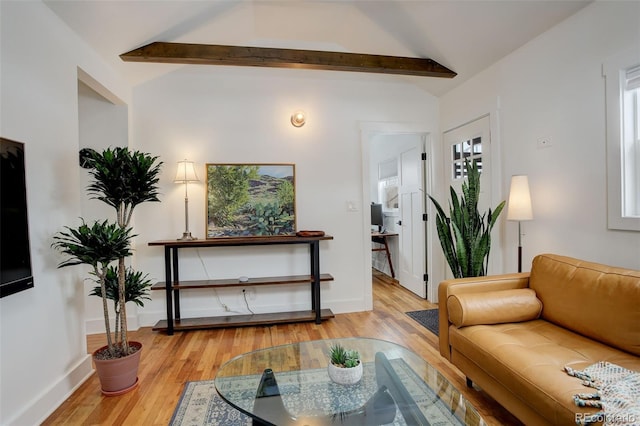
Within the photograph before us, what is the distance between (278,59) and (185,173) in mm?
1448

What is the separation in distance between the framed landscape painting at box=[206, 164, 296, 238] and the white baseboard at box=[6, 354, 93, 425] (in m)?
1.55

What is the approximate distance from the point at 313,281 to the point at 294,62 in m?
2.20

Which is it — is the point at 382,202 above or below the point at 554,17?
below

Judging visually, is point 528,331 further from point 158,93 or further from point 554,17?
point 158,93

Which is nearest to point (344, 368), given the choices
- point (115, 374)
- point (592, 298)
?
point (592, 298)

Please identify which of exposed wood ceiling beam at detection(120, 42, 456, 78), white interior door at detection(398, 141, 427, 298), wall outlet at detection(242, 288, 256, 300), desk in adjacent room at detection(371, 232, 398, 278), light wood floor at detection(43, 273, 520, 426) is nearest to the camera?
light wood floor at detection(43, 273, 520, 426)

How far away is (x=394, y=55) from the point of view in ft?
10.9

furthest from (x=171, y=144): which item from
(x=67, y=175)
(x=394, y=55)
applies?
(x=394, y=55)

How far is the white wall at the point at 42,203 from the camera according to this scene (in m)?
Answer: 1.72

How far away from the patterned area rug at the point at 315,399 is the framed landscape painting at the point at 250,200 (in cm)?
184

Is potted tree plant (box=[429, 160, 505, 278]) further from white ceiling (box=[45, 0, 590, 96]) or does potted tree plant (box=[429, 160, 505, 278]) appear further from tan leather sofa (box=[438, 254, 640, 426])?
white ceiling (box=[45, 0, 590, 96])

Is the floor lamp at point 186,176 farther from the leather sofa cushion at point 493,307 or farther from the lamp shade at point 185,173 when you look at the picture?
the leather sofa cushion at point 493,307

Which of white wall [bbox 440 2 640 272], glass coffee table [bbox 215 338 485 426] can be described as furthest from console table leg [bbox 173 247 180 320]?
white wall [bbox 440 2 640 272]

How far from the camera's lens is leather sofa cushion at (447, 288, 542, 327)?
1979mm
